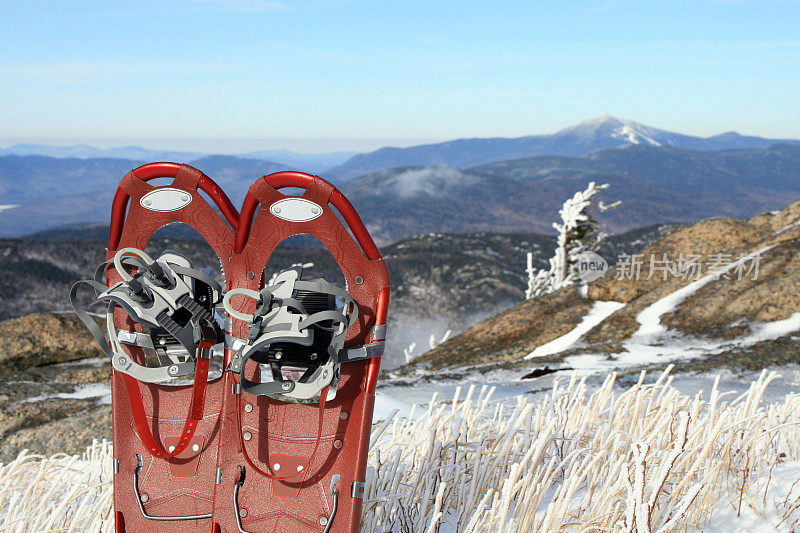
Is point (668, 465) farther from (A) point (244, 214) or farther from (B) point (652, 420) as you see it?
(A) point (244, 214)

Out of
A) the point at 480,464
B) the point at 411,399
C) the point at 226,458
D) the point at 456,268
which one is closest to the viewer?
the point at 226,458

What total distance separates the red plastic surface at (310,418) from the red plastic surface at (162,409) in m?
0.32

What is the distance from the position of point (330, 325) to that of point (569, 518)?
1582mm

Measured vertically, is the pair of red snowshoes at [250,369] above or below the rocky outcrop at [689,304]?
above

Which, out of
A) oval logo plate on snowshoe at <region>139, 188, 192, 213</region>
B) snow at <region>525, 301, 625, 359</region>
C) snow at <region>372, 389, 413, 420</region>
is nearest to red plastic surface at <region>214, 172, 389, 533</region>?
oval logo plate on snowshoe at <region>139, 188, 192, 213</region>

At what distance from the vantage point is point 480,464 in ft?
12.4

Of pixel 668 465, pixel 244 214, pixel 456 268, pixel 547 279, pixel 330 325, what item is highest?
pixel 244 214

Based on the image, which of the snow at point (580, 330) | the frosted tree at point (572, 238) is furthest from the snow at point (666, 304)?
the frosted tree at point (572, 238)

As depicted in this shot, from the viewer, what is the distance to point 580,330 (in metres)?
16.7

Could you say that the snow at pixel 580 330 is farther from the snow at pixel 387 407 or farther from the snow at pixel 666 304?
the snow at pixel 387 407

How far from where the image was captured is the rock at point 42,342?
12781 mm

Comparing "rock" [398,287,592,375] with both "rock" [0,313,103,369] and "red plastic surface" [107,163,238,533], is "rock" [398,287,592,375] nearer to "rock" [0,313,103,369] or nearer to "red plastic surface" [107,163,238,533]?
"rock" [0,313,103,369]

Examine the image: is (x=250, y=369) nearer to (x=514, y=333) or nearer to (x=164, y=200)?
(x=164, y=200)

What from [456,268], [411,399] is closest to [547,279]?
[411,399]
